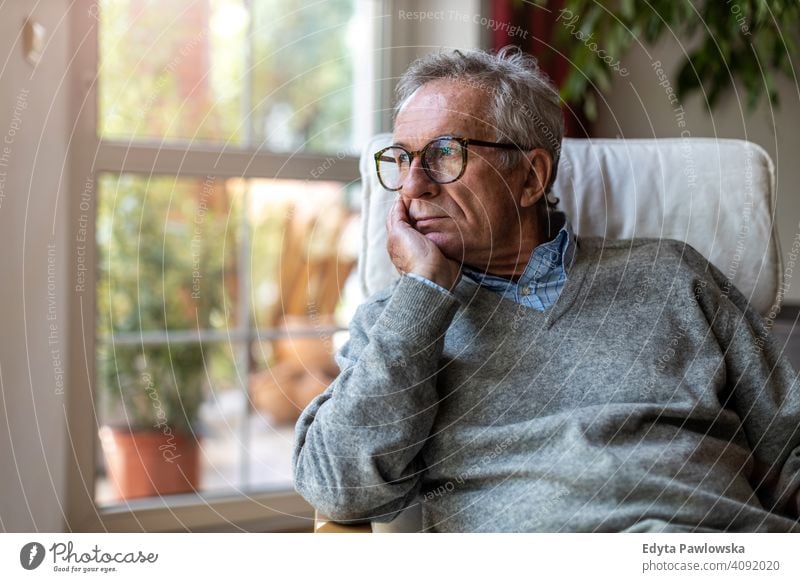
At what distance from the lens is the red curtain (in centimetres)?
192

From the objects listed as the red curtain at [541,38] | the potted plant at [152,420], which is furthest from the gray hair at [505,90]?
the potted plant at [152,420]

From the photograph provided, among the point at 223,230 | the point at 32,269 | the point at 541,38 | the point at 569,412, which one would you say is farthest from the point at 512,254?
the point at 223,230

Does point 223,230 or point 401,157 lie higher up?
point 401,157

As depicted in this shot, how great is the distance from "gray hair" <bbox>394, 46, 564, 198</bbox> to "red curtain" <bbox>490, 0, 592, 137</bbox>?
0.68 meters

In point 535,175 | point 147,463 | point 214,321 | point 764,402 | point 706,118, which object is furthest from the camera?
point 214,321

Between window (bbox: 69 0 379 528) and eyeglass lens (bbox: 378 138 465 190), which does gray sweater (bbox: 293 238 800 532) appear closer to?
eyeglass lens (bbox: 378 138 465 190)

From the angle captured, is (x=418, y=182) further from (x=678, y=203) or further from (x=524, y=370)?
(x=678, y=203)

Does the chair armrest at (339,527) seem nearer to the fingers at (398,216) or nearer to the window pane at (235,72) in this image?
the fingers at (398,216)

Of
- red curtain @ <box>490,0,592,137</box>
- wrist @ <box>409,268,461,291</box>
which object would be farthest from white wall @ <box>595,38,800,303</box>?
wrist @ <box>409,268,461,291</box>

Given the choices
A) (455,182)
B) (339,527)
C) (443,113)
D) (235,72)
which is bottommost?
(339,527)

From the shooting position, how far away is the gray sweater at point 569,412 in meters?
1.04

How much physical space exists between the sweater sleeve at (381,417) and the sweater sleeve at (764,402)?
434 millimetres

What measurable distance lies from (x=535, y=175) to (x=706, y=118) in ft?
3.63

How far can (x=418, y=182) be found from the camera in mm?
1165
